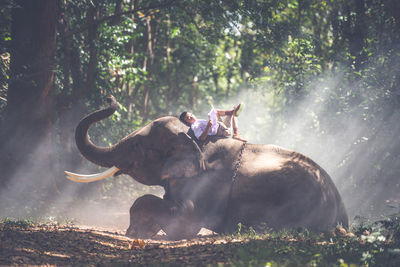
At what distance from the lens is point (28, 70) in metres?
9.10

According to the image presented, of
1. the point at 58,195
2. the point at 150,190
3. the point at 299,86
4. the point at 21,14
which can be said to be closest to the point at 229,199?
the point at 58,195

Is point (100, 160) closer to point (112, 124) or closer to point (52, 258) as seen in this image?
point (52, 258)

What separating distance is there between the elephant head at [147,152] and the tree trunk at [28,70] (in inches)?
71.8

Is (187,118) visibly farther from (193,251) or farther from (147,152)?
(193,251)

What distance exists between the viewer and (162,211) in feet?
23.9

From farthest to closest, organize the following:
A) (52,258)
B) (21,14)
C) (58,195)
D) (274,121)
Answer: (274,121) → (58,195) → (21,14) → (52,258)

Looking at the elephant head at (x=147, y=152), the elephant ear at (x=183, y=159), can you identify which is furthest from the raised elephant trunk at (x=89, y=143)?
the elephant ear at (x=183, y=159)

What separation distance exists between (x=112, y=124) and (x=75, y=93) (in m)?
3.14

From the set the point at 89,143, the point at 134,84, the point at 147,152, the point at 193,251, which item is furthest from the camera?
the point at 134,84

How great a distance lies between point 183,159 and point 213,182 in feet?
2.23

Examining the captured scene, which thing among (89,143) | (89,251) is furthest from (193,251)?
(89,143)

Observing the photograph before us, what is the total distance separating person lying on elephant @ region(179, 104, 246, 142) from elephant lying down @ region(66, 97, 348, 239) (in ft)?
0.50

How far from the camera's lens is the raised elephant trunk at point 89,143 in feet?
25.8

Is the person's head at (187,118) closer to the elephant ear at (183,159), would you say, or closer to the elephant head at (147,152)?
the elephant head at (147,152)
